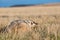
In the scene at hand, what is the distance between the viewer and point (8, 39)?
574 cm

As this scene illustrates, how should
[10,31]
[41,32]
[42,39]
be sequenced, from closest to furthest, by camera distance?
[42,39] → [41,32] → [10,31]

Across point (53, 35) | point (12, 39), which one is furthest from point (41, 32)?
point (12, 39)

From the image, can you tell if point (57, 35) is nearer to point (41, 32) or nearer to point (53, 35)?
point (53, 35)

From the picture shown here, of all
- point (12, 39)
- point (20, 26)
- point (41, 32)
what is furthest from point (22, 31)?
point (12, 39)

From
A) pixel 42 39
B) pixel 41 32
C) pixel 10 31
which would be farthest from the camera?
pixel 10 31

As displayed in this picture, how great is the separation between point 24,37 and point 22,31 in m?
1.12

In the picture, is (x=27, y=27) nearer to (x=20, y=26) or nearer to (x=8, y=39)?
(x=20, y=26)

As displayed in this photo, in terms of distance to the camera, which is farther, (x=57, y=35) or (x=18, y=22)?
(x=18, y=22)

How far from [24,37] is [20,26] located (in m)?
1.30

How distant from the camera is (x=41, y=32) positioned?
634cm

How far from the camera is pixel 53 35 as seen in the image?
5.89m

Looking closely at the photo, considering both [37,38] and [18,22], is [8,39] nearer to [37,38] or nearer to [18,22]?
[37,38]

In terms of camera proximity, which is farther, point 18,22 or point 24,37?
point 18,22

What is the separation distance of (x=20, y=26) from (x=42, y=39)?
1.68 metres
